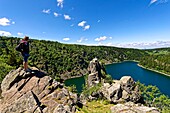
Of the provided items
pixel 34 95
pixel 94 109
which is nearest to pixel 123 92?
pixel 94 109

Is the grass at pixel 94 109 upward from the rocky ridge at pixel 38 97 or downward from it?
downward

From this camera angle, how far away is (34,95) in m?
20.9

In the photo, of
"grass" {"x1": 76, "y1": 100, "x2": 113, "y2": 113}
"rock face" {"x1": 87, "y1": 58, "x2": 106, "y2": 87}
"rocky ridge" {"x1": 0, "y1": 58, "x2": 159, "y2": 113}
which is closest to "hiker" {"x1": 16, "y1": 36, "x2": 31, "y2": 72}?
"rocky ridge" {"x1": 0, "y1": 58, "x2": 159, "y2": 113}

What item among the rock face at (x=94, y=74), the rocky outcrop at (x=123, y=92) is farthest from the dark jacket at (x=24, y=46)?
the rock face at (x=94, y=74)

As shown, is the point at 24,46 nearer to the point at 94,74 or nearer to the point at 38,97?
the point at 38,97

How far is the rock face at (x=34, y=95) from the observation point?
19781 millimetres

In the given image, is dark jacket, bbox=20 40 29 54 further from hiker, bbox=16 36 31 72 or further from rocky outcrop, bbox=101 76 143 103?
rocky outcrop, bbox=101 76 143 103

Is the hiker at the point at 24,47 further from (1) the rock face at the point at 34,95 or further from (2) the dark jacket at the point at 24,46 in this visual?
(1) the rock face at the point at 34,95

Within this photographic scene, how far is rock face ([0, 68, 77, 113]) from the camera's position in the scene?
19781mm

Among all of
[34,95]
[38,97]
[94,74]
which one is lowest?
[94,74]

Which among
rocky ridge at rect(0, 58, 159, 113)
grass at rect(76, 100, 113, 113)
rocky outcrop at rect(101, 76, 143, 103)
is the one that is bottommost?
rocky outcrop at rect(101, 76, 143, 103)

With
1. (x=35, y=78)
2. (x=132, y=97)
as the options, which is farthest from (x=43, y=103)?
(x=132, y=97)

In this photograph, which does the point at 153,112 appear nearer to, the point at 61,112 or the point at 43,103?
the point at 61,112

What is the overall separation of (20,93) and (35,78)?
2.91m
